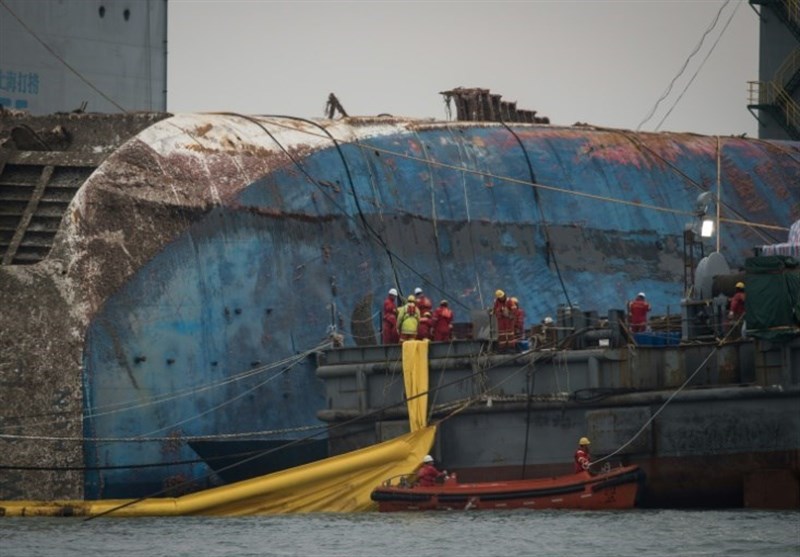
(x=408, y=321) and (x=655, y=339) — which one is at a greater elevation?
(x=408, y=321)

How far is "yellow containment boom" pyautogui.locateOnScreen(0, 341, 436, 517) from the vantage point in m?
43.6

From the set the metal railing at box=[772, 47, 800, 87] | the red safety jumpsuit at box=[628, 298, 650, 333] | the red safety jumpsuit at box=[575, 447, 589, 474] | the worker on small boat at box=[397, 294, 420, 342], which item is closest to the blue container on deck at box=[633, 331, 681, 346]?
the red safety jumpsuit at box=[628, 298, 650, 333]

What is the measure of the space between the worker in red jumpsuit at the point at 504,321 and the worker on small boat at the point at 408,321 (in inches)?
59.1

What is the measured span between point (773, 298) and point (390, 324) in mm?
8497

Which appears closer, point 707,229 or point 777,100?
point 707,229

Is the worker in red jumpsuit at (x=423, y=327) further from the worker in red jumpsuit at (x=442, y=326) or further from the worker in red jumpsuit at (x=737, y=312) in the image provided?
the worker in red jumpsuit at (x=737, y=312)

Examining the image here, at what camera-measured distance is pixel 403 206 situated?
52219mm

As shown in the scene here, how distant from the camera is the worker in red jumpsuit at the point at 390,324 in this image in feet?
152

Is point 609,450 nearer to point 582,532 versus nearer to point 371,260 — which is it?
point 582,532

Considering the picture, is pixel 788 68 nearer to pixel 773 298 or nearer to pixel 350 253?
pixel 350 253

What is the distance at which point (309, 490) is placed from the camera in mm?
44031

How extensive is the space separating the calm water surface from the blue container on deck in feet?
11.2

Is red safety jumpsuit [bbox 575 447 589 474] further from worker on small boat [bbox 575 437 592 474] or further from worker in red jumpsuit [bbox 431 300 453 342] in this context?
worker in red jumpsuit [bbox 431 300 453 342]

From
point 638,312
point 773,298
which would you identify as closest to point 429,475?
point 638,312
